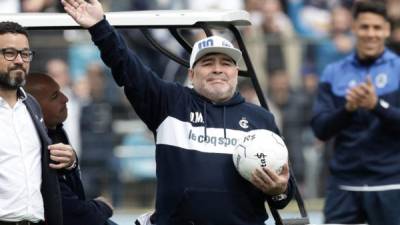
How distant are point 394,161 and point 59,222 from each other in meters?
3.29

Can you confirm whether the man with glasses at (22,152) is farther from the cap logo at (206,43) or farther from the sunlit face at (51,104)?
the cap logo at (206,43)

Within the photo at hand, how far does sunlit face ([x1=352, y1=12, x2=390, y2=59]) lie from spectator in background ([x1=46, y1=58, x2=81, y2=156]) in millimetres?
4880

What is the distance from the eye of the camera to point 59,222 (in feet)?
22.4

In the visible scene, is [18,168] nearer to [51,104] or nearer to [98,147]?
[51,104]

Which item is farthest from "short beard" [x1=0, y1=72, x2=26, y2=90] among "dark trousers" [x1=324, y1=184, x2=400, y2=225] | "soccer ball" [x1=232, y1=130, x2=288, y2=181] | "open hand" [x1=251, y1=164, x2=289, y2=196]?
"dark trousers" [x1=324, y1=184, x2=400, y2=225]

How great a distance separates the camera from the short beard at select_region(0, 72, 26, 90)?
669 centimetres

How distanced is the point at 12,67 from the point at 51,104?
74 centimetres

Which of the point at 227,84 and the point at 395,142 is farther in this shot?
the point at 395,142

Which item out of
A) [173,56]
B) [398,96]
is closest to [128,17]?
[173,56]

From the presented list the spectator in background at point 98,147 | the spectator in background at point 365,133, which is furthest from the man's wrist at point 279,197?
the spectator in background at point 98,147

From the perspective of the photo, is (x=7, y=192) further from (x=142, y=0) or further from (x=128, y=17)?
(x=142, y=0)

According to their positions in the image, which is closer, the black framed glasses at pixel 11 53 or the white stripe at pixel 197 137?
the black framed glasses at pixel 11 53

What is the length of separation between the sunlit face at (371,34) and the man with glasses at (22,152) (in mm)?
3235

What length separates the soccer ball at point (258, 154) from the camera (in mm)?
6797
